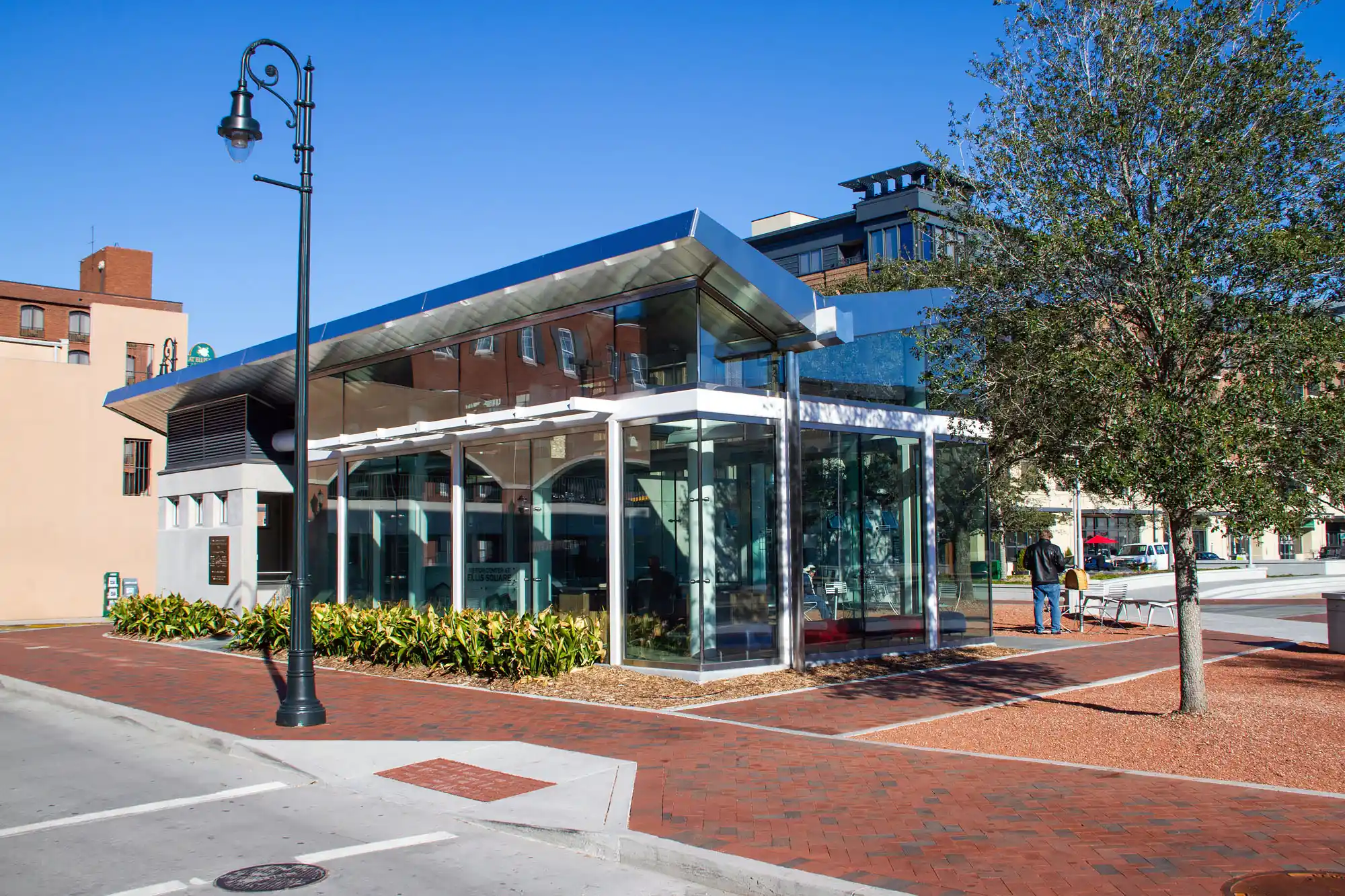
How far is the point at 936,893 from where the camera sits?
550 centimetres

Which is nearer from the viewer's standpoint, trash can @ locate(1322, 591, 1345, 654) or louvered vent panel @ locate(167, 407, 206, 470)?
trash can @ locate(1322, 591, 1345, 654)

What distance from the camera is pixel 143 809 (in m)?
7.95

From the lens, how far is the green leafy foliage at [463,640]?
44.3 feet

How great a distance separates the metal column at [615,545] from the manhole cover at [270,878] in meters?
7.69

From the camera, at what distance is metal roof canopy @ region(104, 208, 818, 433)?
40.4 ft

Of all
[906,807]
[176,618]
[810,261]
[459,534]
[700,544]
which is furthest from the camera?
[810,261]

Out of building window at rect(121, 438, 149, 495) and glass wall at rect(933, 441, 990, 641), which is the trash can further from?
building window at rect(121, 438, 149, 495)

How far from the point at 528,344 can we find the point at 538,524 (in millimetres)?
2722

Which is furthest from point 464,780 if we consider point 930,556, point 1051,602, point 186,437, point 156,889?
point 186,437

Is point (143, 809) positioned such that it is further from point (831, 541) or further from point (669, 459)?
point (831, 541)

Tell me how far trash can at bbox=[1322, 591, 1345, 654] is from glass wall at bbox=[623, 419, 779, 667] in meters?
8.41

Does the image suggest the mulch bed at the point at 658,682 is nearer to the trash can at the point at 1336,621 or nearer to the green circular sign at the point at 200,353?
the trash can at the point at 1336,621

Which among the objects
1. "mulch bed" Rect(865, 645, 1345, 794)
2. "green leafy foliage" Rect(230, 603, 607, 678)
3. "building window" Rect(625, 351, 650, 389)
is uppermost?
"building window" Rect(625, 351, 650, 389)

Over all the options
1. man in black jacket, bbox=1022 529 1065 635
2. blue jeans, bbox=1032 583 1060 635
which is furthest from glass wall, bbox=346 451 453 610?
blue jeans, bbox=1032 583 1060 635
